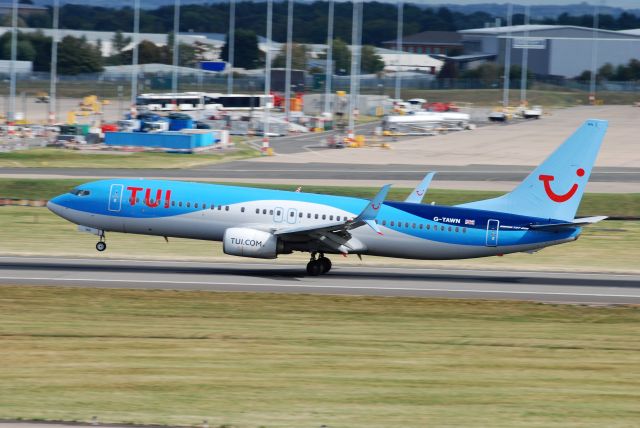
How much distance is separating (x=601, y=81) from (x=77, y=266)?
164400 mm

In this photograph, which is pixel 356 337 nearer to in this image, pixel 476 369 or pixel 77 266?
pixel 476 369

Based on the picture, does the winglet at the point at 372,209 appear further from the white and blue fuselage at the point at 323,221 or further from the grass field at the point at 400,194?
the grass field at the point at 400,194

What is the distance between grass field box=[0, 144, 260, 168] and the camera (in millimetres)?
92438

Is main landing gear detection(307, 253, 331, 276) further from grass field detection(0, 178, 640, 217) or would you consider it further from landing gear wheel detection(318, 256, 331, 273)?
grass field detection(0, 178, 640, 217)

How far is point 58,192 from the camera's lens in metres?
72.9

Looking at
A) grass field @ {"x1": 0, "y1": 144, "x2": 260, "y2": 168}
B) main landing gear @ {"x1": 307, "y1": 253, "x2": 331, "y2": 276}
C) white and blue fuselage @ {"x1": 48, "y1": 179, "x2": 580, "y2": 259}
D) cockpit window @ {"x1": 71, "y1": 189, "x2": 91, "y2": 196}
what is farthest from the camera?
grass field @ {"x1": 0, "y1": 144, "x2": 260, "y2": 168}

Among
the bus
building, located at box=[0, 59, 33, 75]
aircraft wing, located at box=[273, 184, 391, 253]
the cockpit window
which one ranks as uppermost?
building, located at box=[0, 59, 33, 75]

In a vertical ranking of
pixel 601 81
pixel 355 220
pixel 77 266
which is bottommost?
pixel 77 266

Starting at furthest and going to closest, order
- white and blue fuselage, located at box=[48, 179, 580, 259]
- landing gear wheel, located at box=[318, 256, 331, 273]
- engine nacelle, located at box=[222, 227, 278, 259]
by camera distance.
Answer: landing gear wheel, located at box=[318, 256, 331, 273] < white and blue fuselage, located at box=[48, 179, 580, 259] < engine nacelle, located at box=[222, 227, 278, 259]

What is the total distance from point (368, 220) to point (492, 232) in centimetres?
562

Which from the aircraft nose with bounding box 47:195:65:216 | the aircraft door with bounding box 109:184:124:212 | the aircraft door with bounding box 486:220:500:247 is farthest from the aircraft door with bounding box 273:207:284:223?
the aircraft nose with bounding box 47:195:65:216

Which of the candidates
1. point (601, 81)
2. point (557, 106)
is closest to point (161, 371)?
point (557, 106)

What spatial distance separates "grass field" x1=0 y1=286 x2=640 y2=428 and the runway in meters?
1.85

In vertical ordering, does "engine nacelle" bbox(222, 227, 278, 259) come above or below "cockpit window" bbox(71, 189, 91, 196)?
below
